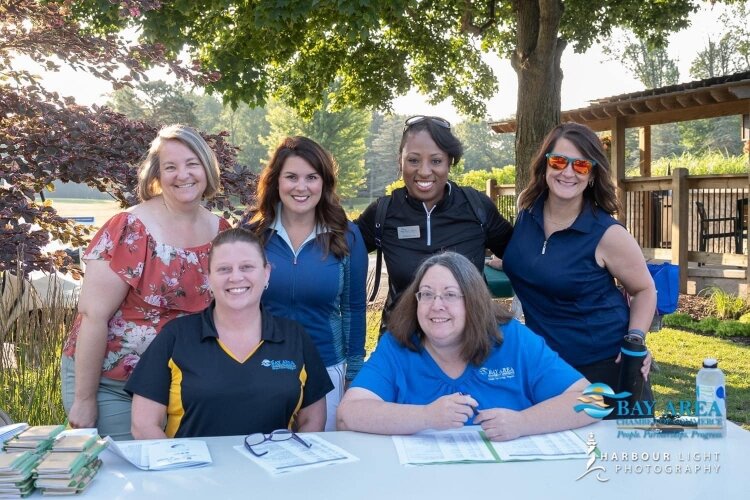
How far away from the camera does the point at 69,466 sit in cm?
221

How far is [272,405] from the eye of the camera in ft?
9.27

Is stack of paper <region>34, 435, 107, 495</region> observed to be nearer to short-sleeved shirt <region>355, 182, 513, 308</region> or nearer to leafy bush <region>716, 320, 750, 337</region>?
short-sleeved shirt <region>355, 182, 513, 308</region>

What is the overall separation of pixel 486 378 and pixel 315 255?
0.97 m

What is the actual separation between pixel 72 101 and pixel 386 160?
294ft

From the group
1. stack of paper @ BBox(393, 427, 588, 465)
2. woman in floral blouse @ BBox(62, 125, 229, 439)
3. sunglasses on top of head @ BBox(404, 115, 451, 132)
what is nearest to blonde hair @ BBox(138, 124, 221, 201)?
woman in floral blouse @ BBox(62, 125, 229, 439)

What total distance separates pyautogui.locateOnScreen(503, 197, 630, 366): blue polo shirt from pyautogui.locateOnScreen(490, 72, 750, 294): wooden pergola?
7632 mm

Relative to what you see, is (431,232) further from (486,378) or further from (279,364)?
(279,364)

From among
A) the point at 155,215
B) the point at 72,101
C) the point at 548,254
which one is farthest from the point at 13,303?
the point at 548,254

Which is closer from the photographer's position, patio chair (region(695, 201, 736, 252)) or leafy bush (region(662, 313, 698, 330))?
leafy bush (region(662, 313, 698, 330))

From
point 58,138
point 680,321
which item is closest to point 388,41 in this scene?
point 680,321

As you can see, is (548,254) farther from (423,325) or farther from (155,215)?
(155,215)

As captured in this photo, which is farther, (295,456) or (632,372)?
(632,372)

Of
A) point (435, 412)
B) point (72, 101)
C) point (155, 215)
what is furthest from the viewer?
point (72, 101)

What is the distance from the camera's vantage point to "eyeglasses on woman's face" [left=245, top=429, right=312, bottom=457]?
2.61 meters
